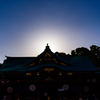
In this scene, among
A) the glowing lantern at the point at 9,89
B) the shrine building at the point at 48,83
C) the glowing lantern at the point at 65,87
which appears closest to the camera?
the shrine building at the point at 48,83

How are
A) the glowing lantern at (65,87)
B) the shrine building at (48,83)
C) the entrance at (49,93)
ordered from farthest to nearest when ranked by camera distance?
the entrance at (49,93) → the glowing lantern at (65,87) → the shrine building at (48,83)

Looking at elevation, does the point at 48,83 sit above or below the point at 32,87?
above

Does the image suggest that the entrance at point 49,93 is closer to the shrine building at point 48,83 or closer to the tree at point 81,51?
the shrine building at point 48,83

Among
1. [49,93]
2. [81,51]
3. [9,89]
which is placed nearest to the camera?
[9,89]

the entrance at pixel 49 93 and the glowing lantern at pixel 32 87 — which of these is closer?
the glowing lantern at pixel 32 87

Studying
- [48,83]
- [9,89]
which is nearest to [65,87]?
[48,83]

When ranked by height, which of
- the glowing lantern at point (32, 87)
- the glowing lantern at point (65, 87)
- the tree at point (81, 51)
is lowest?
the glowing lantern at point (65, 87)

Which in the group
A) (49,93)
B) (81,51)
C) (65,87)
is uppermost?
(81,51)

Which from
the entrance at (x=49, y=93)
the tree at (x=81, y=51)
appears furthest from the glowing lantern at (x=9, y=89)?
the tree at (x=81, y=51)

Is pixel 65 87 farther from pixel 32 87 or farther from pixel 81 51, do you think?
pixel 81 51

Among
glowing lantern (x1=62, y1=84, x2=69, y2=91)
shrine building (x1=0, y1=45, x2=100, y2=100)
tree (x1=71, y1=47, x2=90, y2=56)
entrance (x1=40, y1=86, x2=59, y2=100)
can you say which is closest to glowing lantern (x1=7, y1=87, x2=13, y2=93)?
shrine building (x1=0, y1=45, x2=100, y2=100)

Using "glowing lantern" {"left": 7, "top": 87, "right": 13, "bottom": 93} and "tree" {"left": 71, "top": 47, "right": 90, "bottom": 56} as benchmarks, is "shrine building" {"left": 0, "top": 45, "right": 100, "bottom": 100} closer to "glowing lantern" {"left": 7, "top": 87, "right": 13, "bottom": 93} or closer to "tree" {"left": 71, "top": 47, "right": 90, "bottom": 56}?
"glowing lantern" {"left": 7, "top": 87, "right": 13, "bottom": 93}

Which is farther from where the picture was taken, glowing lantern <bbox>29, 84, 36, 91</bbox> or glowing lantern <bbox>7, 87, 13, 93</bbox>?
glowing lantern <bbox>7, 87, 13, 93</bbox>

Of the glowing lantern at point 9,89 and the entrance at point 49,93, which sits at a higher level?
the glowing lantern at point 9,89
